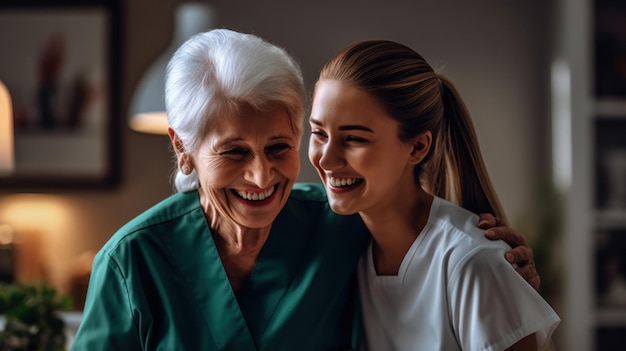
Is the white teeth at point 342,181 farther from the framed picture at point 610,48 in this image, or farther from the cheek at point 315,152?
the framed picture at point 610,48

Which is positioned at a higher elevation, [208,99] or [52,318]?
[208,99]

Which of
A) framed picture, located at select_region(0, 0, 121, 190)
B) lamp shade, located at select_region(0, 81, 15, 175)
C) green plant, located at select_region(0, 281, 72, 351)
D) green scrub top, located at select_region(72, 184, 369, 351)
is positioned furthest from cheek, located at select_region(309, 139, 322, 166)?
framed picture, located at select_region(0, 0, 121, 190)

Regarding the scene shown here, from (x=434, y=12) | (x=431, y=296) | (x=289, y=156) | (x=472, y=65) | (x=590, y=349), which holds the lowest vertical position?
(x=590, y=349)

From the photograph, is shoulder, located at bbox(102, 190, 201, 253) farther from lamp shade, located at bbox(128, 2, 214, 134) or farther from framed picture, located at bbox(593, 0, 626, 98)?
framed picture, located at bbox(593, 0, 626, 98)

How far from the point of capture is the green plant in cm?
170

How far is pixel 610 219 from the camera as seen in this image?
356 cm

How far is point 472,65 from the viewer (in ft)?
13.3

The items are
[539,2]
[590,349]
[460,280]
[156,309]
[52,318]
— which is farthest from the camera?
[539,2]

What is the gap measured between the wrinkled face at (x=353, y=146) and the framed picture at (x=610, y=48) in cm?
259

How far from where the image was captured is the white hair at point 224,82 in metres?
1.34

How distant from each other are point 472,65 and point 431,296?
9.56 feet

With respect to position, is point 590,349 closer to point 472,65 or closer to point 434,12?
point 472,65

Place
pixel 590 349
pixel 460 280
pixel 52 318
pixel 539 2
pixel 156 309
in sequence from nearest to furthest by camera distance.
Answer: pixel 460 280, pixel 156 309, pixel 52 318, pixel 590 349, pixel 539 2

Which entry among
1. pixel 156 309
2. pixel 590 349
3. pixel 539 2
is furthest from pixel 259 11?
pixel 156 309
